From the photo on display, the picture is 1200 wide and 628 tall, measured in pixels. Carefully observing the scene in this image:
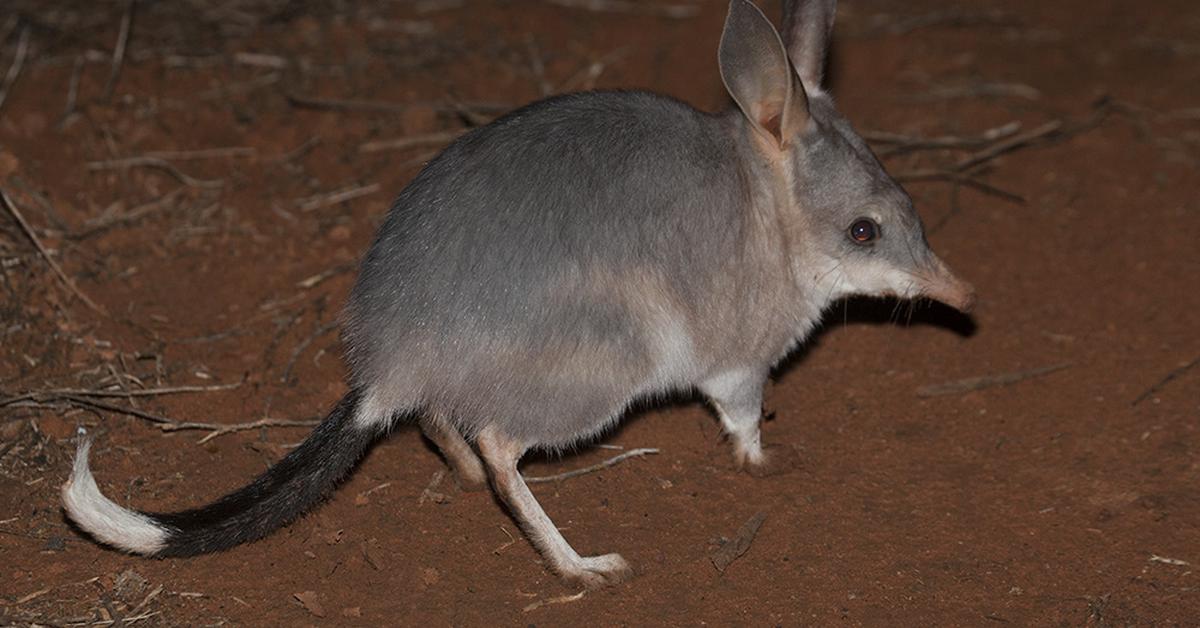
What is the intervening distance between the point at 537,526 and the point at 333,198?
255 centimetres

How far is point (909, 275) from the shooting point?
481cm

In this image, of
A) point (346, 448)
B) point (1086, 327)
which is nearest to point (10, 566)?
point (346, 448)

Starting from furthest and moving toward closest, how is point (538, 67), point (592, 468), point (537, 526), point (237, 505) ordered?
point (538, 67), point (592, 468), point (537, 526), point (237, 505)

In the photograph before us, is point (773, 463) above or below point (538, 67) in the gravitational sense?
below

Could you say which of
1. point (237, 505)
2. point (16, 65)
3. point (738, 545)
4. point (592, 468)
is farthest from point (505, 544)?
→ point (16, 65)

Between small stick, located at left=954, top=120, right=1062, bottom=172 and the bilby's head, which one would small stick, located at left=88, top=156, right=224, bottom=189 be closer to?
the bilby's head

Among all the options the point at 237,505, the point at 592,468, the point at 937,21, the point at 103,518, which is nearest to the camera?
the point at 103,518

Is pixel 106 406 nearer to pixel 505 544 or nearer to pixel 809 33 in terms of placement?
pixel 505 544

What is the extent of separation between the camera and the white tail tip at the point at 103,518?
156 inches

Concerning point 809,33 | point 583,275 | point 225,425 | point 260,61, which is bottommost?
point 225,425

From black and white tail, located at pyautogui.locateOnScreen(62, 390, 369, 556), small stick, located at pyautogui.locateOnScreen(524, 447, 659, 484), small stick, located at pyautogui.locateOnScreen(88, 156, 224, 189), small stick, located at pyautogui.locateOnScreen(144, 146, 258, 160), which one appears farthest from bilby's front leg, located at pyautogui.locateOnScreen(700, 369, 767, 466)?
small stick, located at pyautogui.locateOnScreen(144, 146, 258, 160)

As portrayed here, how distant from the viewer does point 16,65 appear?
7.04 m

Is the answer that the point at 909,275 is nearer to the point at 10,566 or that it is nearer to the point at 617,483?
the point at 617,483

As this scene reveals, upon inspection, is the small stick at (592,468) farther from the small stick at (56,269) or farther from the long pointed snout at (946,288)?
the small stick at (56,269)
